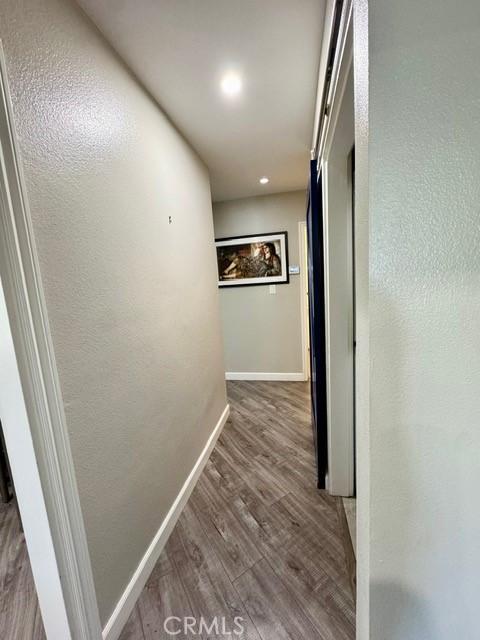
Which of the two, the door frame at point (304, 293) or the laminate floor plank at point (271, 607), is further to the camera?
the door frame at point (304, 293)

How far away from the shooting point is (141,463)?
1.31m

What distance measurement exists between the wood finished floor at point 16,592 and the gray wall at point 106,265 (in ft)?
1.27

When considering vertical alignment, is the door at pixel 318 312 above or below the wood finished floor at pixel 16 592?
above

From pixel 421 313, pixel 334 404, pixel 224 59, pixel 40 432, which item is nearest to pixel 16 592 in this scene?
pixel 40 432

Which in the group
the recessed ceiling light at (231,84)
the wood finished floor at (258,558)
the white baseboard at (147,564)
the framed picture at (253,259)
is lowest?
the wood finished floor at (258,558)

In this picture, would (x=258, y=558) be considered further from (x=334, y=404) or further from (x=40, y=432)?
(x=40, y=432)

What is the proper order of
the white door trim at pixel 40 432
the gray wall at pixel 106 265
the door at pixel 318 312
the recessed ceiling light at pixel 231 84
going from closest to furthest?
the white door trim at pixel 40 432
the gray wall at pixel 106 265
the recessed ceiling light at pixel 231 84
the door at pixel 318 312

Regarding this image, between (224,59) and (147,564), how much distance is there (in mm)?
2430

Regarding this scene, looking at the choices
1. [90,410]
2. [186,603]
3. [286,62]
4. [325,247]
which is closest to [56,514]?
[90,410]

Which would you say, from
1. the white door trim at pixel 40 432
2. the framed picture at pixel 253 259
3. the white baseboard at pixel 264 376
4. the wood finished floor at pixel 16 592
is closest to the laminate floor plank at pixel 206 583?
the white door trim at pixel 40 432

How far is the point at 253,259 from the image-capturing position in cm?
362

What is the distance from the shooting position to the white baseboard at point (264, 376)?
3713mm

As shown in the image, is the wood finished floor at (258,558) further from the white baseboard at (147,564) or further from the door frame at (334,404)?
the door frame at (334,404)

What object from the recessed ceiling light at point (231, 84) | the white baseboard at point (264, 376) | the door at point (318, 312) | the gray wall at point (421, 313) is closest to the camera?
the gray wall at point (421, 313)
